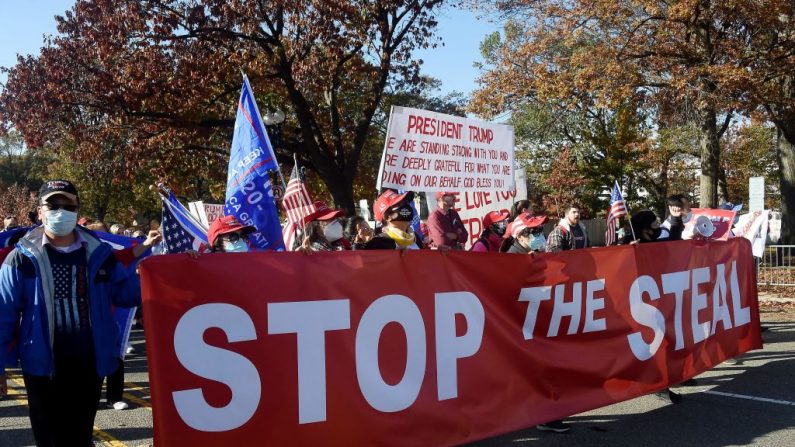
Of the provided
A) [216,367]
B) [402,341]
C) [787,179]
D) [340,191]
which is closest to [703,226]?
[402,341]

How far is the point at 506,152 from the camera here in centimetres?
1003

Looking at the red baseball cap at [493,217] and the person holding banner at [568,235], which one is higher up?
the red baseball cap at [493,217]

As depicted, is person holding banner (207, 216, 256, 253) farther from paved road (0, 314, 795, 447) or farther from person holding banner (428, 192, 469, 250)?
person holding banner (428, 192, 469, 250)

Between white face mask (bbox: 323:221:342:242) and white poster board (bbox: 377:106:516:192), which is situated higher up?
white poster board (bbox: 377:106:516:192)

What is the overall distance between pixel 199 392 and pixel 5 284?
1091 mm

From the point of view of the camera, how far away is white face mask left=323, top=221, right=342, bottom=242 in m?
7.03

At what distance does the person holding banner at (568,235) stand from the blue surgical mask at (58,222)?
5.58 meters

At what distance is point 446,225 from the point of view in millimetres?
9820

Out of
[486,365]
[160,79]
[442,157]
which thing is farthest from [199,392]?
[160,79]

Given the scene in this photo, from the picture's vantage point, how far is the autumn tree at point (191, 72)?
19547 millimetres

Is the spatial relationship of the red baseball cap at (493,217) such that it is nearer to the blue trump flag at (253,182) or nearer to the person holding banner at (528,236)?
the person holding banner at (528,236)

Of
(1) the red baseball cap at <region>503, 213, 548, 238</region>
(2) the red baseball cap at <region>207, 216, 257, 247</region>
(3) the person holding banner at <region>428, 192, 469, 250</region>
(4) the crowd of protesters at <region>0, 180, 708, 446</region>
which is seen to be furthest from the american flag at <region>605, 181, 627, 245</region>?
(4) the crowd of protesters at <region>0, 180, 708, 446</region>

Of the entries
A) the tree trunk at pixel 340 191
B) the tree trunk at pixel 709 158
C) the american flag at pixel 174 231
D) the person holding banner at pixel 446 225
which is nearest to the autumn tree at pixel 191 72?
the tree trunk at pixel 340 191

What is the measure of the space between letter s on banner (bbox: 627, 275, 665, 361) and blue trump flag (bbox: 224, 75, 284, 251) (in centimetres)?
302
